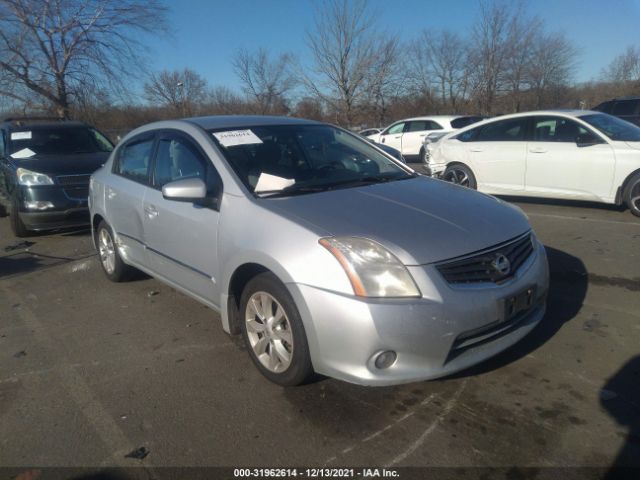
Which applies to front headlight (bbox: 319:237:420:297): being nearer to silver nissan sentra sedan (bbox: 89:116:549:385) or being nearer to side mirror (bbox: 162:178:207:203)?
silver nissan sentra sedan (bbox: 89:116:549:385)

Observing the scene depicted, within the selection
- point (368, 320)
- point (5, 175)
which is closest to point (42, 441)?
point (368, 320)

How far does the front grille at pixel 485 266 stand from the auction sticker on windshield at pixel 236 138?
179 cm

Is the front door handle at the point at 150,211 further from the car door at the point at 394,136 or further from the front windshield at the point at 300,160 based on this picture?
the car door at the point at 394,136

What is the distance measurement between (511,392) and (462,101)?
30085 mm

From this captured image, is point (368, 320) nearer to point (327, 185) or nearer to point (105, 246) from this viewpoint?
point (327, 185)

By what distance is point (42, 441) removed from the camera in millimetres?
2547

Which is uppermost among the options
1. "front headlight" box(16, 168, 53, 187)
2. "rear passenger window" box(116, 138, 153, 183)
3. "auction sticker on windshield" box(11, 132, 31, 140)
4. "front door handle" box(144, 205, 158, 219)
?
"auction sticker on windshield" box(11, 132, 31, 140)

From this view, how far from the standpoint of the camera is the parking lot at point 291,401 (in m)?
2.33

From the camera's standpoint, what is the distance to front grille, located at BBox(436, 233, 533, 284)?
2.47m

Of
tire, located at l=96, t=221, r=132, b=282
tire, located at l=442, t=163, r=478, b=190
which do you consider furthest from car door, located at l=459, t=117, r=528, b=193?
tire, located at l=96, t=221, r=132, b=282

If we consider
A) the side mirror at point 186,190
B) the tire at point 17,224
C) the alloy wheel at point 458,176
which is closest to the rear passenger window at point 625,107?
the alloy wheel at point 458,176

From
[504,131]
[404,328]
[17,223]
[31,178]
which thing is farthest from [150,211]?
[504,131]

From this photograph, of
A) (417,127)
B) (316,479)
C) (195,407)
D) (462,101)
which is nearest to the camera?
(316,479)

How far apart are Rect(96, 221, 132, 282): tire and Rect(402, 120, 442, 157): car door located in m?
12.2
